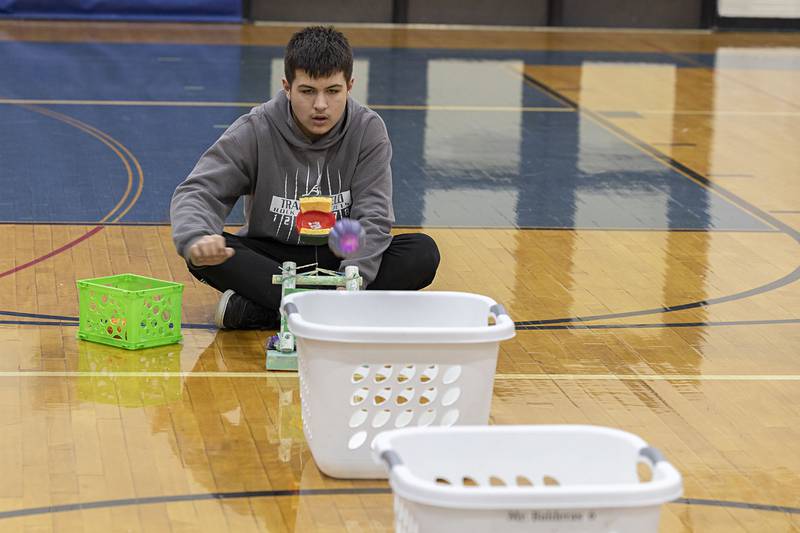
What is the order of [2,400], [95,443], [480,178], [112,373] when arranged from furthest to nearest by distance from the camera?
[480,178] → [112,373] → [2,400] → [95,443]

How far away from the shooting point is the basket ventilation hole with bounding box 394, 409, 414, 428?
2648 mm

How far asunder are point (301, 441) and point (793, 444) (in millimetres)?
1099

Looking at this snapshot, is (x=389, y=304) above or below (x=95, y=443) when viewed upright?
above

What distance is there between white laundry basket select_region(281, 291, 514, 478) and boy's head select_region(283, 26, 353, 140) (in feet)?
2.40

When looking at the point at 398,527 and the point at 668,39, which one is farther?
the point at 668,39

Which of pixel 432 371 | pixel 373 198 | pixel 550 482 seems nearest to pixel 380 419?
pixel 432 371

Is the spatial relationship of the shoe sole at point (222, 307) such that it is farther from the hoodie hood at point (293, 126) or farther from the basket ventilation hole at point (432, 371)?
the basket ventilation hole at point (432, 371)

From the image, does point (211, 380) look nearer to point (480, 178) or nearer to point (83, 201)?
point (83, 201)

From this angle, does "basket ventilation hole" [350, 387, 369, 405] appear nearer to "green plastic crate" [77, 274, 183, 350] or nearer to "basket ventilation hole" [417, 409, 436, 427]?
"basket ventilation hole" [417, 409, 436, 427]

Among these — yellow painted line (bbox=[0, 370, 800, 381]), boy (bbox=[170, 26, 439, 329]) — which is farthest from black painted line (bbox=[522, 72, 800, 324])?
boy (bbox=[170, 26, 439, 329])

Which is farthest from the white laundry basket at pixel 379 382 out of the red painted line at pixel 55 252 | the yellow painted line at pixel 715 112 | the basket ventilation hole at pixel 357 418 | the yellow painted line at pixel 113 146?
the yellow painted line at pixel 715 112

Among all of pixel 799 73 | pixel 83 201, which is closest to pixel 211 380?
pixel 83 201

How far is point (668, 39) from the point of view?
37.6ft

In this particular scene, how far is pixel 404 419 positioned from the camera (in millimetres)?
2656
